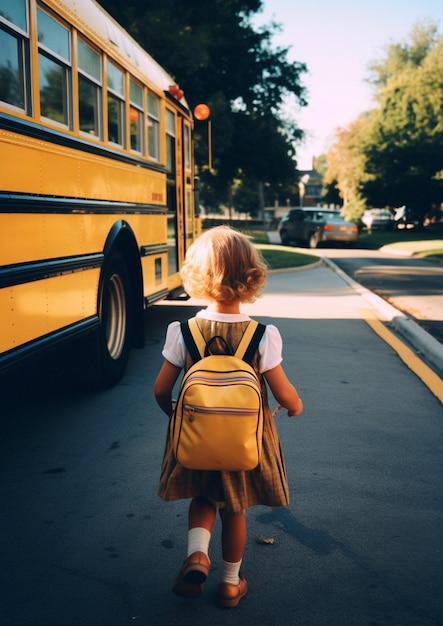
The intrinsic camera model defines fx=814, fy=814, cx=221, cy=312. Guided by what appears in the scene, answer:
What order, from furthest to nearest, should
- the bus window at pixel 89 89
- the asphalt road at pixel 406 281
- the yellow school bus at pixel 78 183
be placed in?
the asphalt road at pixel 406 281
the bus window at pixel 89 89
the yellow school bus at pixel 78 183

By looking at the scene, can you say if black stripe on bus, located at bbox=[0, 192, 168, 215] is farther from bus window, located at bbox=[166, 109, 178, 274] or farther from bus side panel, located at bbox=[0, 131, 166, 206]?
bus window, located at bbox=[166, 109, 178, 274]

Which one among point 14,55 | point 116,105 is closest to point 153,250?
point 116,105

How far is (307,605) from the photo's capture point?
9.58 ft

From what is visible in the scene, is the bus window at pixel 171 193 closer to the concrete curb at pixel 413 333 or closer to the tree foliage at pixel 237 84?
the concrete curb at pixel 413 333

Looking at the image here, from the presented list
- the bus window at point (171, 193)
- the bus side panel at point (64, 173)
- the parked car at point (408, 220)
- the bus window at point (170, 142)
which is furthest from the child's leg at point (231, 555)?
the parked car at point (408, 220)

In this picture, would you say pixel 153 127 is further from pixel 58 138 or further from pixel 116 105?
pixel 58 138

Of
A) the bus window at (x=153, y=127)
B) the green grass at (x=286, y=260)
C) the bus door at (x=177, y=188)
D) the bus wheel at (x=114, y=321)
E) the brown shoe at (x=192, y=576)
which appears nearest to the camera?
the brown shoe at (x=192, y=576)

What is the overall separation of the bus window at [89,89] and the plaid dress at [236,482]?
10.8ft

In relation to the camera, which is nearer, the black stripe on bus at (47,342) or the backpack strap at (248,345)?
the backpack strap at (248,345)

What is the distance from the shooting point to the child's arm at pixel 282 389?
112 inches

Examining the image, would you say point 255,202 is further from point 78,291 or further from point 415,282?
point 78,291

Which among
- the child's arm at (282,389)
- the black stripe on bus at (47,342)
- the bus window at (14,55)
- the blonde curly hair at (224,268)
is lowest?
the black stripe on bus at (47,342)

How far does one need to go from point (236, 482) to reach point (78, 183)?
2977mm

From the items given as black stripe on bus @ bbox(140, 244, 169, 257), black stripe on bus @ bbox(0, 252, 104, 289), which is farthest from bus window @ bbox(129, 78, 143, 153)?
black stripe on bus @ bbox(0, 252, 104, 289)
